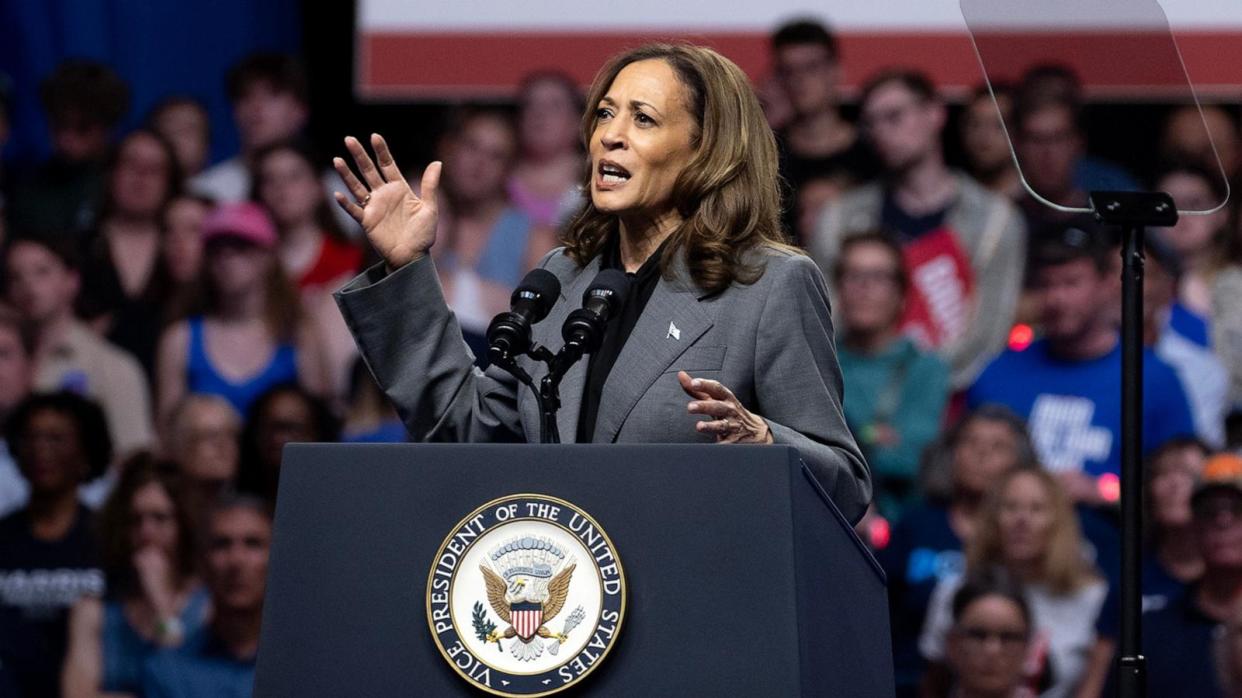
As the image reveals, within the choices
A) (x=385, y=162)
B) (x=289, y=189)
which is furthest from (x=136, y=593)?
(x=385, y=162)

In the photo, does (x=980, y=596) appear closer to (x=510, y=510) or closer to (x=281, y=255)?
(x=281, y=255)

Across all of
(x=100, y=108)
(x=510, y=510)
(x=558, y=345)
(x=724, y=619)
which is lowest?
(x=724, y=619)

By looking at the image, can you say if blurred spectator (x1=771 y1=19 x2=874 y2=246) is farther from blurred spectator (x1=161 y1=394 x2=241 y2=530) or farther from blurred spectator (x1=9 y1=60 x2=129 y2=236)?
blurred spectator (x1=9 y1=60 x2=129 y2=236)

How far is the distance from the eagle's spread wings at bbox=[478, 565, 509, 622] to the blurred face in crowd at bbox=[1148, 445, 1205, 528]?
3.51 m

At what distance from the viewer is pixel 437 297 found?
7.30 feet

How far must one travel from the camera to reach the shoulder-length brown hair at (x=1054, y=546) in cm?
480

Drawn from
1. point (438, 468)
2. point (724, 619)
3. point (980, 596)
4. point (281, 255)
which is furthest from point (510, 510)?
point (281, 255)

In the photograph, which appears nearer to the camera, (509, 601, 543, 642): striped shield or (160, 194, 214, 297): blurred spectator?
(509, 601, 543, 642): striped shield

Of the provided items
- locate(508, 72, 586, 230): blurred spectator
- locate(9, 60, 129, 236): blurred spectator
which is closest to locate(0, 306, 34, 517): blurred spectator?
locate(9, 60, 129, 236): blurred spectator

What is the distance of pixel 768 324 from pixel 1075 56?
0.86 metres

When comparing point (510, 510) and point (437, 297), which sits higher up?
point (437, 297)

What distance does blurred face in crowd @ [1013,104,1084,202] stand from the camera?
5.05 metres

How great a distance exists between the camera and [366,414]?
5.60m

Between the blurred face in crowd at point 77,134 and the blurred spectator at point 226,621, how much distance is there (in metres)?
1.65
